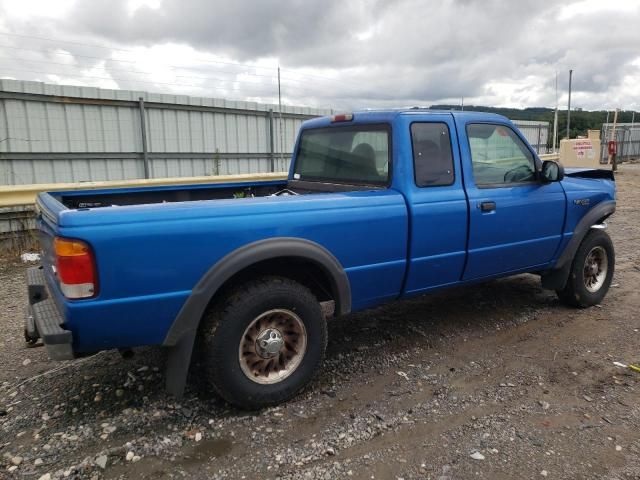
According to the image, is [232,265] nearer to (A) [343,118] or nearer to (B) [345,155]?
(B) [345,155]

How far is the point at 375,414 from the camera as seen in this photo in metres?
3.20

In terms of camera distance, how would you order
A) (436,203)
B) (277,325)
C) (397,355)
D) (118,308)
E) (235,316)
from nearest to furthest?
(118,308) < (235,316) < (277,325) < (436,203) < (397,355)

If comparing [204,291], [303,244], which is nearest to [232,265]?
[204,291]

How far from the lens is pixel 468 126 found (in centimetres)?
416

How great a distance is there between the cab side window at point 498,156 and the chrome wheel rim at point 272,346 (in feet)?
6.34

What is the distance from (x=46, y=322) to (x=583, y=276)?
4709 millimetres

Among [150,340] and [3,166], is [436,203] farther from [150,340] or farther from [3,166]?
[3,166]

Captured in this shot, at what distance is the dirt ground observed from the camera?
2709mm

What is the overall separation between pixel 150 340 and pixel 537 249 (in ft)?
11.1

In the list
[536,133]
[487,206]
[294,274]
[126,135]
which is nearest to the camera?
[294,274]

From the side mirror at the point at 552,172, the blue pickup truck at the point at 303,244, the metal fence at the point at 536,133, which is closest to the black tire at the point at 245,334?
the blue pickup truck at the point at 303,244

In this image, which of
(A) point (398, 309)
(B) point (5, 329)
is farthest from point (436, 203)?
(B) point (5, 329)

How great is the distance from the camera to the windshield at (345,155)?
3894 mm

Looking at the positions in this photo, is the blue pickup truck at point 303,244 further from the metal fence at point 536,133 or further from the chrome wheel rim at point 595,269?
A: the metal fence at point 536,133
